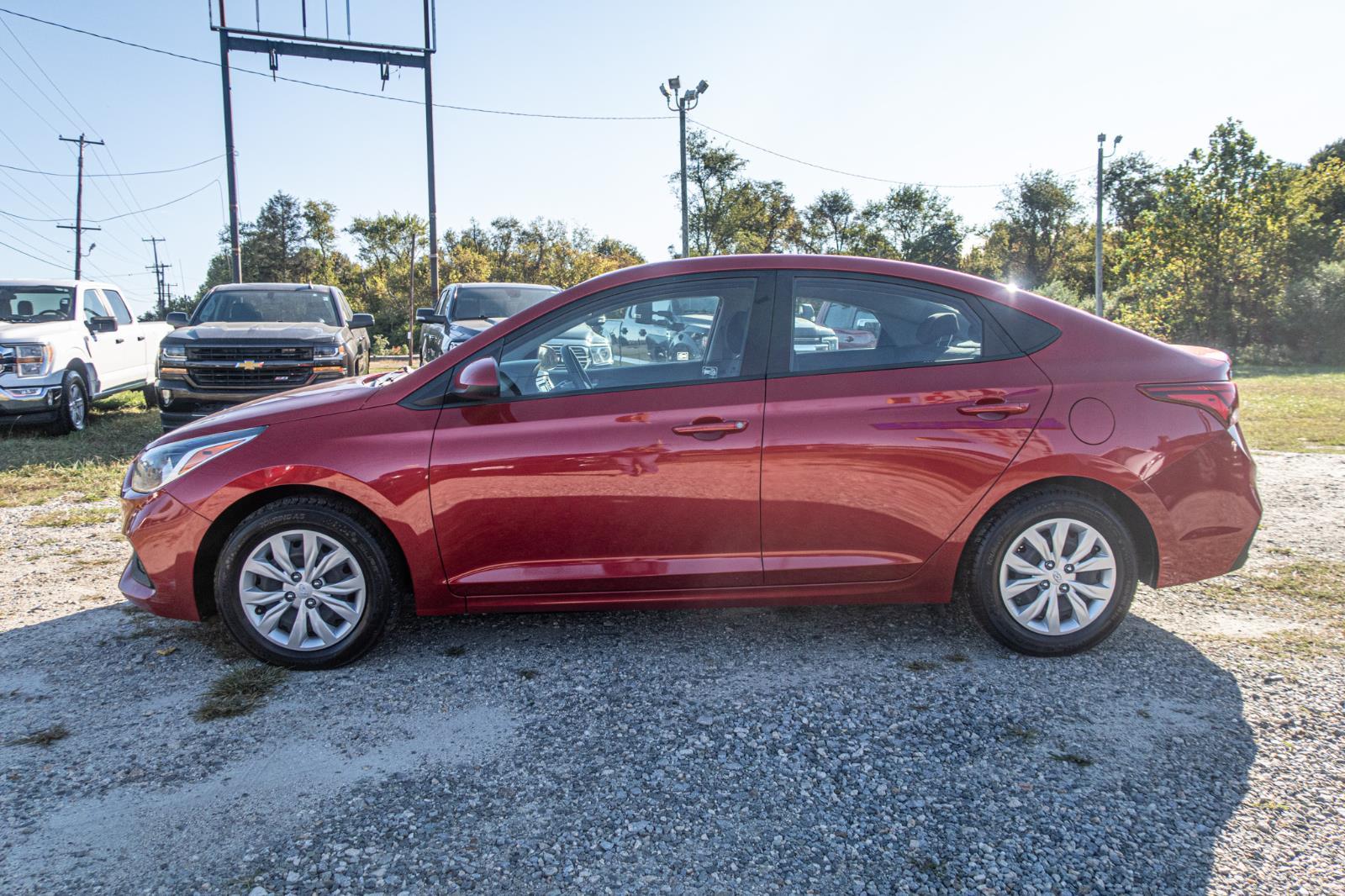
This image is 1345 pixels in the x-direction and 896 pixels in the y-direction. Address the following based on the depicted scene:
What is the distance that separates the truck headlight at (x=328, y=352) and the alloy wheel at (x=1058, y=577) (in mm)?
7965

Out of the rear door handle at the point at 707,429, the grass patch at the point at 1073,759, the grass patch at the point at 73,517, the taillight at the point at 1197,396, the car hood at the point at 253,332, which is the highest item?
the car hood at the point at 253,332

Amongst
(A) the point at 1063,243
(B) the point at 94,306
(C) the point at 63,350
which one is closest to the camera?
(C) the point at 63,350

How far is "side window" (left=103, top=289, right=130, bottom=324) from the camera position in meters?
12.7

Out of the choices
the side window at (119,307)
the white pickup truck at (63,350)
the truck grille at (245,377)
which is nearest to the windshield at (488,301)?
the truck grille at (245,377)

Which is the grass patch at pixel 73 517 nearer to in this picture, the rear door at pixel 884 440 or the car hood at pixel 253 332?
the car hood at pixel 253 332

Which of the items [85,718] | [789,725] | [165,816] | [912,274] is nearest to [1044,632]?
[789,725]

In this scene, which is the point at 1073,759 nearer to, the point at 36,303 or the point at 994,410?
the point at 994,410

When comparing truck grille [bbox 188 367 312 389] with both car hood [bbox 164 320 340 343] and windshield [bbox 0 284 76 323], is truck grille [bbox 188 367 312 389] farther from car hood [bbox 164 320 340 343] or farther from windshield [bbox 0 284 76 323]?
windshield [bbox 0 284 76 323]

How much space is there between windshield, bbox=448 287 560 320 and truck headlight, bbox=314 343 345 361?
2.26 m

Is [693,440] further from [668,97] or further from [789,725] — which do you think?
[668,97]

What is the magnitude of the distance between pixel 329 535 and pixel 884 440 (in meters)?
2.36

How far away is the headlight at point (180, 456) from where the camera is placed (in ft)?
12.3

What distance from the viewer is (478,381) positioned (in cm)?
362

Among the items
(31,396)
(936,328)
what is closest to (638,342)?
(936,328)
